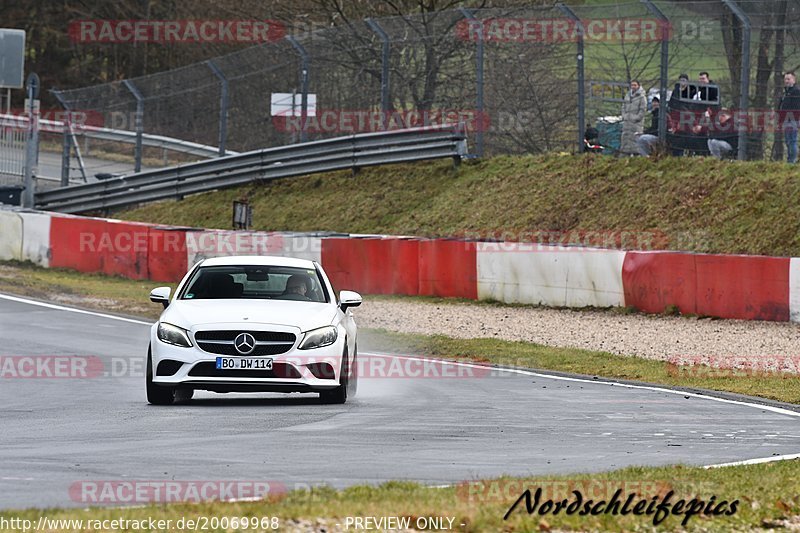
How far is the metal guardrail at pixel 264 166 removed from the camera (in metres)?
29.8

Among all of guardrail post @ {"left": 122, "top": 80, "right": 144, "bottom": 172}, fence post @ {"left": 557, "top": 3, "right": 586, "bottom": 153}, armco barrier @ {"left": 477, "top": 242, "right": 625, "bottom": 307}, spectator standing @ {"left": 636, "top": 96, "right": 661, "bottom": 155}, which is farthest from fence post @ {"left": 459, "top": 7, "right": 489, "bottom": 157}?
guardrail post @ {"left": 122, "top": 80, "right": 144, "bottom": 172}

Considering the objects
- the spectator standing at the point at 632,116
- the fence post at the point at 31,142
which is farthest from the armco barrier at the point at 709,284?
the fence post at the point at 31,142

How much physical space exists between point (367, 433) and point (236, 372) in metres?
1.80

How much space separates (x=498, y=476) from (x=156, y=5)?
46.2 m

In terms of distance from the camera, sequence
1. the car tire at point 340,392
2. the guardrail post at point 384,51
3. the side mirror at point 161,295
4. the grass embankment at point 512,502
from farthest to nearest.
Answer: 1. the guardrail post at point 384,51
2. the side mirror at point 161,295
3. the car tire at point 340,392
4. the grass embankment at point 512,502

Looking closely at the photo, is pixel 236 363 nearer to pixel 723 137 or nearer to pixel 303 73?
pixel 723 137

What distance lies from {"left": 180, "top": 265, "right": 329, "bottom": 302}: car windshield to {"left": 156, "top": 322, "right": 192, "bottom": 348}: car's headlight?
0.78 metres

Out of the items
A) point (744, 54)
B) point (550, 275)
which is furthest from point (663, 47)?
point (550, 275)

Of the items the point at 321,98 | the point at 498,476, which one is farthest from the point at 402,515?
the point at 321,98

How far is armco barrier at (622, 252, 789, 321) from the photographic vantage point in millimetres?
18828

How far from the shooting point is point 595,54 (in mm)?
25484

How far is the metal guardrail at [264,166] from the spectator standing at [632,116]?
386 centimetres

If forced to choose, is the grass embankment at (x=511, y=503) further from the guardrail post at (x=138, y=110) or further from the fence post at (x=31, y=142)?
the guardrail post at (x=138, y=110)

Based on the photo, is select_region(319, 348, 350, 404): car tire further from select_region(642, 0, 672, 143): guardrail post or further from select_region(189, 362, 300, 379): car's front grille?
select_region(642, 0, 672, 143): guardrail post
